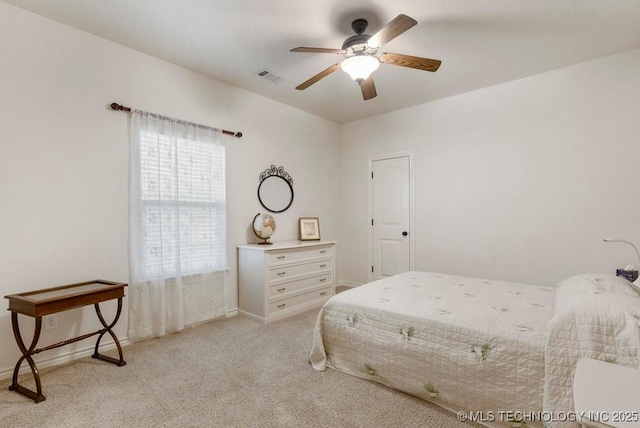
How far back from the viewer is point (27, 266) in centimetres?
234

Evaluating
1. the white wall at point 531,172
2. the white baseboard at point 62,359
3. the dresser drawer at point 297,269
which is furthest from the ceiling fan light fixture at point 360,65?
the white baseboard at point 62,359

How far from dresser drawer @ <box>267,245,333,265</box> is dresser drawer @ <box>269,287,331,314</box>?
0.43 m

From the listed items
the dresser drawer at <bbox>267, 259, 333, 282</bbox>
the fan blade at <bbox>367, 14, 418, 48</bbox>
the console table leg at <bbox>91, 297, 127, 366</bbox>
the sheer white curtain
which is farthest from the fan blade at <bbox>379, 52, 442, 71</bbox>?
the console table leg at <bbox>91, 297, 127, 366</bbox>

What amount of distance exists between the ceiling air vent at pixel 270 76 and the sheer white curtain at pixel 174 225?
79 cm

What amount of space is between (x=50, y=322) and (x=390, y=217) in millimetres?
3845

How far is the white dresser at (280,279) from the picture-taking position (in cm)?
345

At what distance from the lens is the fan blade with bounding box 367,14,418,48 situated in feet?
6.28

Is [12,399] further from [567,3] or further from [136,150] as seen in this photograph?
[567,3]

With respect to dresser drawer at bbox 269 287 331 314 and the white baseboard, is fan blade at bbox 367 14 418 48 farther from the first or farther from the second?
the white baseboard

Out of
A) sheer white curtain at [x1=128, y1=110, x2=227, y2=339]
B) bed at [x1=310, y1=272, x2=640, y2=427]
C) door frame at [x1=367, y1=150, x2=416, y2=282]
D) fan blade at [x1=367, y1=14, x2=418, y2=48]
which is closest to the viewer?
bed at [x1=310, y1=272, x2=640, y2=427]

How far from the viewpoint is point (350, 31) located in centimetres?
257

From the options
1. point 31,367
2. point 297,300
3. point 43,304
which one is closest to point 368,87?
point 297,300

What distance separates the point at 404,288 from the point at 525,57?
2.47 m

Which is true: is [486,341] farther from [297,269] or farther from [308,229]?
[308,229]
